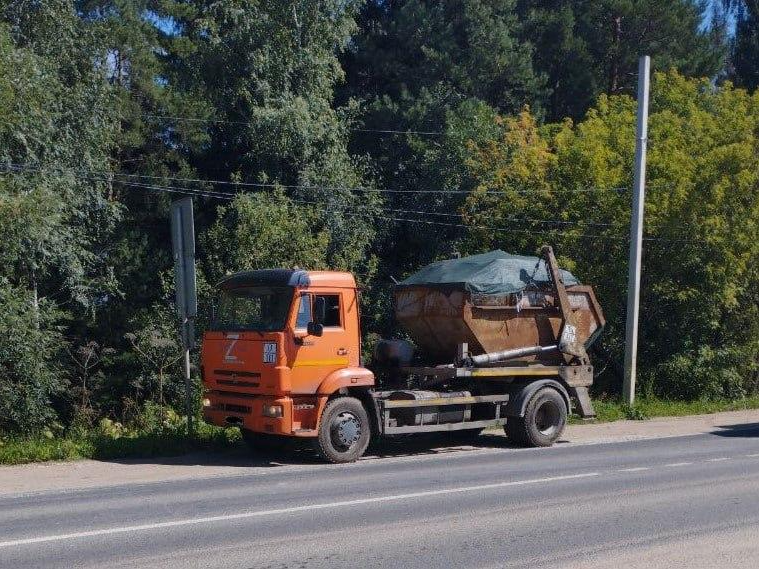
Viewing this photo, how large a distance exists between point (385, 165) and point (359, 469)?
22.8 meters

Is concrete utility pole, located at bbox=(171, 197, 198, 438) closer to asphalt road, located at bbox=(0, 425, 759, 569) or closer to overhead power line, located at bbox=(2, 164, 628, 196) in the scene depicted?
asphalt road, located at bbox=(0, 425, 759, 569)

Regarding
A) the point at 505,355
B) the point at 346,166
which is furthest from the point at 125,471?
the point at 346,166

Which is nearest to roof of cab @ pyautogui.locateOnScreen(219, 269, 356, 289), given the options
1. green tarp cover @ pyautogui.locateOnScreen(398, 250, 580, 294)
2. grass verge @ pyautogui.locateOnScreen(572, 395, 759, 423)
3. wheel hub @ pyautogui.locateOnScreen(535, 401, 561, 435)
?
green tarp cover @ pyautogui.locateOnScreen(398, 250, 580, 294)

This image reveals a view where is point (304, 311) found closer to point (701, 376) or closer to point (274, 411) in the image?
point (274, 411)

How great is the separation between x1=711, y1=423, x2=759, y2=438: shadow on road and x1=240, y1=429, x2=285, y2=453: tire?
354 inches

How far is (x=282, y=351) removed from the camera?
45.8 feet

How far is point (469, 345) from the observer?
16.4 metres

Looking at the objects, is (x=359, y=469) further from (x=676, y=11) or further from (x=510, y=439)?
(x=676, y=11)

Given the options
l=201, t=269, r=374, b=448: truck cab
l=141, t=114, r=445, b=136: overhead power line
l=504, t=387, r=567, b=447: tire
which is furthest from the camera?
l=141, t=114, r=445, b=136: overhead power line

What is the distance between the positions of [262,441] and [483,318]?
4.20m

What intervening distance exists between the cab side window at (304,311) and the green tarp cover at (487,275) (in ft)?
10.0

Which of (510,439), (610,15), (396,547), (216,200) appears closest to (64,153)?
(216,200)

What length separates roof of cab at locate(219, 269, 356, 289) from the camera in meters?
14.2

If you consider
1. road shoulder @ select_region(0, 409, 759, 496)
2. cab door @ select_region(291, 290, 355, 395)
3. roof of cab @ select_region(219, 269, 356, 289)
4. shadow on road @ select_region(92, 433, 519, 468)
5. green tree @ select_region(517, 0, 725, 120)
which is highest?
green tree @ select_region(517, 0, 725, 120)
